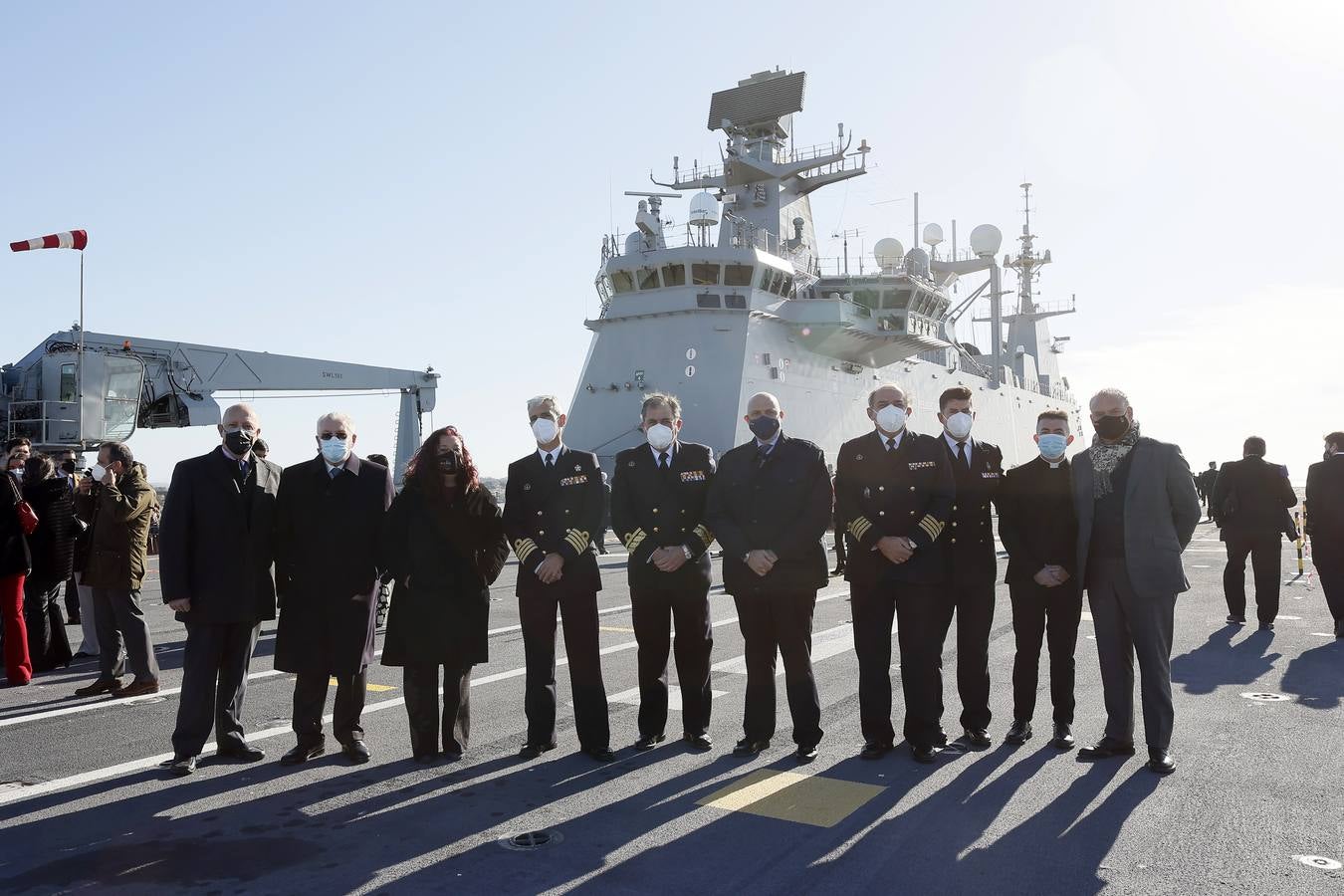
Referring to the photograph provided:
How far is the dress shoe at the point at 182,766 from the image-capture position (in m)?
4.65

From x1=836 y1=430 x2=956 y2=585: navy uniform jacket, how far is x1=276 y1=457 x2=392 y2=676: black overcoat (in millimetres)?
2720

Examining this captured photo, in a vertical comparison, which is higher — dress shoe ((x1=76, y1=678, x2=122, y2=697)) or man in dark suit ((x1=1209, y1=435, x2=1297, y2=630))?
man in dark suit ((x1=1209, y1=435, x2=1297, y2=630))

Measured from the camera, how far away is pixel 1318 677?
6992 millimetres

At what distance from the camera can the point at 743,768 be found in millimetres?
4770

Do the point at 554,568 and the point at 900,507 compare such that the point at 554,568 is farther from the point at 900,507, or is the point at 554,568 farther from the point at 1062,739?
the point at 1062,739

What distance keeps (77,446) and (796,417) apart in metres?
16.6

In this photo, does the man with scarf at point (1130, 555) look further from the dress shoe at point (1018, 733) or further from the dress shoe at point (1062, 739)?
the dress shoe at point (1018, 733)

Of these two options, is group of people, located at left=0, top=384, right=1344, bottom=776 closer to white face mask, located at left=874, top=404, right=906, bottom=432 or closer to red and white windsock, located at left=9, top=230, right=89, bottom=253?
white face mask, located at left=874, top=404, right=906, bottom=432

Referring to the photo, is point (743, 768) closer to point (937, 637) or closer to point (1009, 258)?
point (937, 637)

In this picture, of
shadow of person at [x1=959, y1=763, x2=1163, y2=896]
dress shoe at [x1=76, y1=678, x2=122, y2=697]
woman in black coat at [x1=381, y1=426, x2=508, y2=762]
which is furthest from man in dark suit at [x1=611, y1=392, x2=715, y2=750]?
dress shoe at [x1=76, y1=678, x2=122, y2=697]

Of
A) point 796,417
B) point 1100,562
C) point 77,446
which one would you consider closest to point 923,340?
point 796,417

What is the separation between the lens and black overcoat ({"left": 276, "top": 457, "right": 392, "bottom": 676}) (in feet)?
16.6

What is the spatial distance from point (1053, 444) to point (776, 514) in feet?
5.72

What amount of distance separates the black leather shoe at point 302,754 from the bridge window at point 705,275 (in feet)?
68.3
